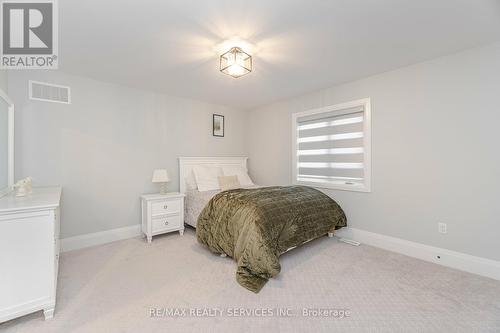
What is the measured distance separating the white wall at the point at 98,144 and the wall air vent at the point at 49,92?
0.05 metres

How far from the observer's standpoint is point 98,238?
10.0 ft

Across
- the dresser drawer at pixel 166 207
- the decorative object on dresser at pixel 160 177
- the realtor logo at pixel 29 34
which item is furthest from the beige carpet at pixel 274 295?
the realtor logo at pixel 29 34

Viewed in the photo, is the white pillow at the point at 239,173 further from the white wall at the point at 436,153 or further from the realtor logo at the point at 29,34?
the realtor logo at the point at 29,34

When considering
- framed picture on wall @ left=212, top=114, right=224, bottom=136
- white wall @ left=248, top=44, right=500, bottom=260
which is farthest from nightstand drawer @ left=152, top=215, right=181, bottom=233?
white wall @ left=248, top=44, right=500, bottom=260

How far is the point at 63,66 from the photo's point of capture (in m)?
2.62

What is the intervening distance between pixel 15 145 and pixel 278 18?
317cm

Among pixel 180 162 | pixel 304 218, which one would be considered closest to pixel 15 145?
pixel 180 162

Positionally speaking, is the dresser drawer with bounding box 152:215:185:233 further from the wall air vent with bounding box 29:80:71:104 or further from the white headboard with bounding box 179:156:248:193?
the wall air vent with bounding box 29:80:71:104

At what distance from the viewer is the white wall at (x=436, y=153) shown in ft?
7.20

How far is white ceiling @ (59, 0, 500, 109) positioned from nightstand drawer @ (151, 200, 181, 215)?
1782 mm

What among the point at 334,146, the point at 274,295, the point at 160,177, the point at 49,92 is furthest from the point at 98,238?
the point at 334,146

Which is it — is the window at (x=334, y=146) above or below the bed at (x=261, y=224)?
above

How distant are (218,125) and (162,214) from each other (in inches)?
80.5

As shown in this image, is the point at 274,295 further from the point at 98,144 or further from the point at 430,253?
the point at 98,144
